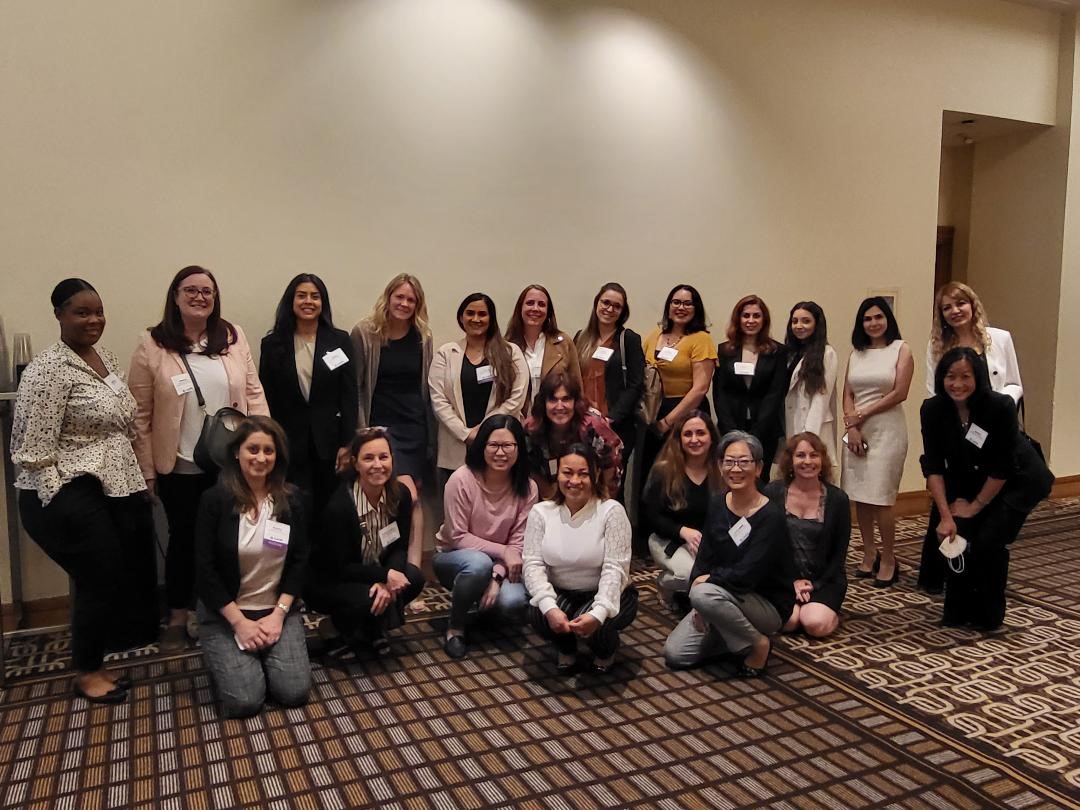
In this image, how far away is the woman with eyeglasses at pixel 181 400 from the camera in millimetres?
3299

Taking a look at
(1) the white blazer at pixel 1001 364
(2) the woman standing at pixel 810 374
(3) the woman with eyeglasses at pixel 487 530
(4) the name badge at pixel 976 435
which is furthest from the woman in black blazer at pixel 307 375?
(1) the white blazer at pixel 1001 364

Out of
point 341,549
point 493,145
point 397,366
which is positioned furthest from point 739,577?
point 493,145

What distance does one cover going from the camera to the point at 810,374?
443 centimetres

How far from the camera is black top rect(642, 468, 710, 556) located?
3.77 m

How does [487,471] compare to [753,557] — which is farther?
[487,471]

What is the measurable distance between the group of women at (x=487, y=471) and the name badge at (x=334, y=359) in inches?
0.5

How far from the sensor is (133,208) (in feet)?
12.3

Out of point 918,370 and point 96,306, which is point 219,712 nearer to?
point 96,306

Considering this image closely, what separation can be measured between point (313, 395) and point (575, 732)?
186cm

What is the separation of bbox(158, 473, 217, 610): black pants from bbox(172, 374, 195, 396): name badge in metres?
0.33

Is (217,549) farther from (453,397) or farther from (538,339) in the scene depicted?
(538,339)

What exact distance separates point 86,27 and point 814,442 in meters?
3.58

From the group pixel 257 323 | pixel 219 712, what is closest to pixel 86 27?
pixel 257 323

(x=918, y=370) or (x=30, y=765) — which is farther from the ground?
(x=918, y=370)
